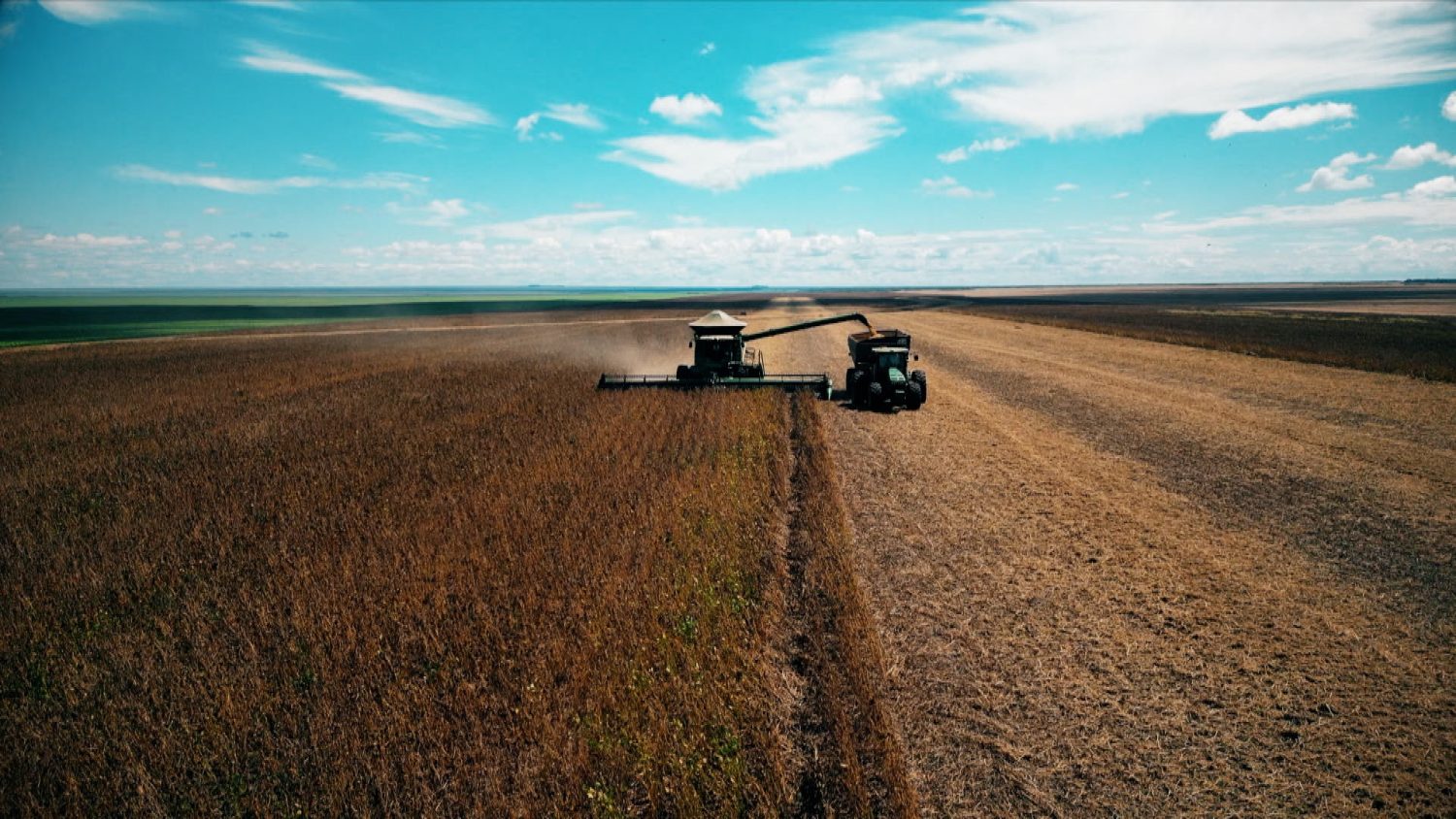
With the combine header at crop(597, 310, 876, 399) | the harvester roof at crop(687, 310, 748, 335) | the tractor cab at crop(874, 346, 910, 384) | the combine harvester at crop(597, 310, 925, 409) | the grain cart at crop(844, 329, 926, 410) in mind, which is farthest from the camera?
the harvester roof at crop(687, 310, 748, 335)

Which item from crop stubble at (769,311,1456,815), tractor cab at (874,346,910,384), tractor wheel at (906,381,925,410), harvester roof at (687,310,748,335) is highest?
harvester roof at (687,310,748,335)

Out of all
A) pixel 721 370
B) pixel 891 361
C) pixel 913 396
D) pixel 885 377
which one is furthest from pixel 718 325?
pixel 913 396

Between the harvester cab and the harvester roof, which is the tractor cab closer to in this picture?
the harvester cab

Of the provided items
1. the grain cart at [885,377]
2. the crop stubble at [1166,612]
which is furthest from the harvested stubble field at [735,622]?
the grain cart at [885,377]

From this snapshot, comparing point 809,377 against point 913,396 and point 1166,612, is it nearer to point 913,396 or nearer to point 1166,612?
point 913,396

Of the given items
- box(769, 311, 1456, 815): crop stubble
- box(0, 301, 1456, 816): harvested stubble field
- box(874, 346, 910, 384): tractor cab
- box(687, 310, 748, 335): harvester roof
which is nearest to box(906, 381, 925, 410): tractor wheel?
box(874, 346, 910, 384): tractor cab

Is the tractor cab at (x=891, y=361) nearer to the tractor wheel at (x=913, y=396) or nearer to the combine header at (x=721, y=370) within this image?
the tractor wheel at (x=913, y=396)

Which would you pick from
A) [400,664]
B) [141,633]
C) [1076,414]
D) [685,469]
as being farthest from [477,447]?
[1076,414]
